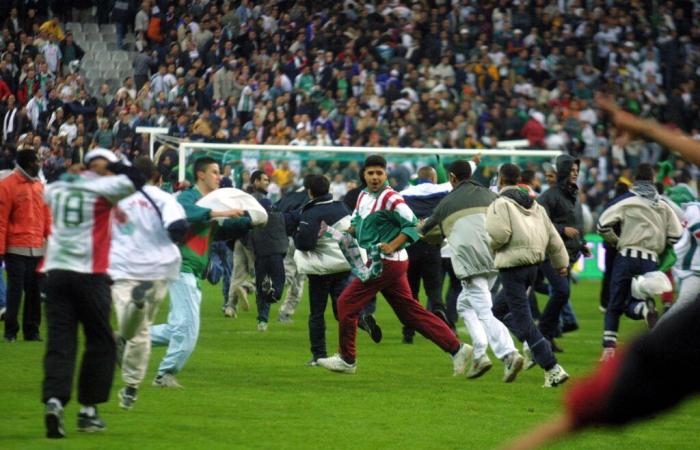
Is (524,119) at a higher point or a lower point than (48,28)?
lower

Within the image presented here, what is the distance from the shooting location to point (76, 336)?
8.82 meters

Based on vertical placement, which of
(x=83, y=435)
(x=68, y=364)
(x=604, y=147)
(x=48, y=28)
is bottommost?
(x=604, y=147)

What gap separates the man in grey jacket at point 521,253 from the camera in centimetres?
1214

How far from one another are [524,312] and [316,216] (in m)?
3.08

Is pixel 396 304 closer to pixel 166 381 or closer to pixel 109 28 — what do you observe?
pixel 166 381

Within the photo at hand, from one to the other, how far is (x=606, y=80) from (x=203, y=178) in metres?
27.8

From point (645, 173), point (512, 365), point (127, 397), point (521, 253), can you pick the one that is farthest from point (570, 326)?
point (127, 397)

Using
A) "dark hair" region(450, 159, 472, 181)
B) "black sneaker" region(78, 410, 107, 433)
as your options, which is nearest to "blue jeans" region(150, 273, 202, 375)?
"black sneaker" region(78, 410, 107, 433)

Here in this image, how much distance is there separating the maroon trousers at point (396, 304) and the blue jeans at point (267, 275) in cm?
478

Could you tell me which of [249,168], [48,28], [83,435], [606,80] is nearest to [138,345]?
[83,435]

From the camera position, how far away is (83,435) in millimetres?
9016

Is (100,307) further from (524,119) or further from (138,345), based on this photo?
(524,119)

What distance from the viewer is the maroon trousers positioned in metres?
12.6

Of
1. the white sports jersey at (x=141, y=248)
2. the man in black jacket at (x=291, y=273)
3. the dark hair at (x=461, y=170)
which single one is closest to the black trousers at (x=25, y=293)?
the man in black jacket at (x=291, y=273)
